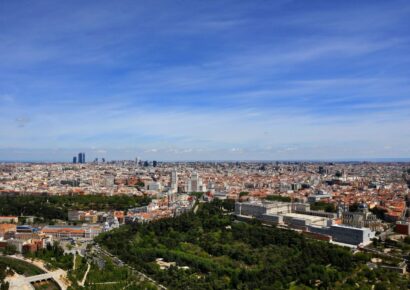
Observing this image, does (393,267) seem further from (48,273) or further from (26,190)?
(26,190)

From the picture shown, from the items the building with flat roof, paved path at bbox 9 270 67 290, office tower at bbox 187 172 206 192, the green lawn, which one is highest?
office tower at bbox 187 172 206 192

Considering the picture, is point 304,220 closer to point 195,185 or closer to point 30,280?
point 30,280

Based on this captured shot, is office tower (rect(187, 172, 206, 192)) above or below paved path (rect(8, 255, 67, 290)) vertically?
above

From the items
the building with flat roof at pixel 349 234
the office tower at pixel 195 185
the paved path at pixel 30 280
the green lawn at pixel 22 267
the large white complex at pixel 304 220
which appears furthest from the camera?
the office tower at pixel 195 185

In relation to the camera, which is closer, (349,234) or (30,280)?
(30,280)

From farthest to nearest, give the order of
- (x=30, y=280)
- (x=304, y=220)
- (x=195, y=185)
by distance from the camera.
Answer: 1. (x=195, y=185)
2. (x=304, y=220)
3. (x=30, y=280)

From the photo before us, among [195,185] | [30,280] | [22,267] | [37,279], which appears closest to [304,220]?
[37,279]

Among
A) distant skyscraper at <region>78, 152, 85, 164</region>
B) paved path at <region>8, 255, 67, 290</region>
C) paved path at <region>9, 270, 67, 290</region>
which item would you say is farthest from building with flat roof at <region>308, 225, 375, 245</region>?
distant skyscraper at <region>78, 152, 85, 164</region>

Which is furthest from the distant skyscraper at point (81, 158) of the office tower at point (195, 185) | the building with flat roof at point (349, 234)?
the building with flat roof at point (349, 234)

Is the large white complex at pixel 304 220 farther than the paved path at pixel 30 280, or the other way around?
the large white complex at pixel 304 220

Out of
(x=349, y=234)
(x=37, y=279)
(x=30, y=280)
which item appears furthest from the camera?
(x=349, y=234)

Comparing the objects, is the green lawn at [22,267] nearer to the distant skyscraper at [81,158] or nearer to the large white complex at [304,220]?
the large white complex at [304,220]

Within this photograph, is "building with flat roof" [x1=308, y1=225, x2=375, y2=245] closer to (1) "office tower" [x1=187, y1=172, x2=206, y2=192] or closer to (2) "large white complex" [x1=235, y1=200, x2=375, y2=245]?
(2) "large white complex" [x1=235, y1=200, x2=375, y2=245]
